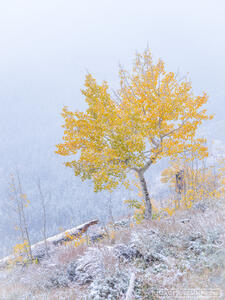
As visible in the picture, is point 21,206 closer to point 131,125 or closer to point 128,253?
point 131,125

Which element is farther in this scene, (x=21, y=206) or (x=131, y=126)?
(x=21, y=206)

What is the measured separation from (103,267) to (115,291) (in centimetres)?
97

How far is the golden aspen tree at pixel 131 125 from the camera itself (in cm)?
Answer: 1122

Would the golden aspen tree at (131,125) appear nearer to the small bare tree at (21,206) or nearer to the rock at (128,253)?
the rock at (128,253)

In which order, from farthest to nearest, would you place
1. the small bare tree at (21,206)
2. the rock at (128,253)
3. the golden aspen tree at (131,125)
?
1. the small bare tree at (21,206)
2. the golden aspen tree at (131,125)
3. the rock at (128,253)

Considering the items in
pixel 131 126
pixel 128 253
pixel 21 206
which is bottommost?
pixel 128 253

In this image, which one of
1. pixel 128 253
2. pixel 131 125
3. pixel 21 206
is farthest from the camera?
pixel 21 206

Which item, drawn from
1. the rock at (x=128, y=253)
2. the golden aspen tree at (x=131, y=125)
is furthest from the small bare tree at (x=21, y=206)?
the rock at (x=128, y=253)

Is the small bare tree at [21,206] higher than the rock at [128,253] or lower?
higher

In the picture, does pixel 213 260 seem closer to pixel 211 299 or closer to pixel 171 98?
pixel 211 299

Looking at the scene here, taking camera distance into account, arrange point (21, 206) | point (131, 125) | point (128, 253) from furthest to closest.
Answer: point (21, 206), point (131, 125), point (128, 253)

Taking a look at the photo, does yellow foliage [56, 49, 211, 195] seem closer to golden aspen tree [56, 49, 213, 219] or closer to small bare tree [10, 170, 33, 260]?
golden aspen tree [56, 49, 213, 219]

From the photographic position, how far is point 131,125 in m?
11.1

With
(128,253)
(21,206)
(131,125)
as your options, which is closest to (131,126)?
(131,125)
